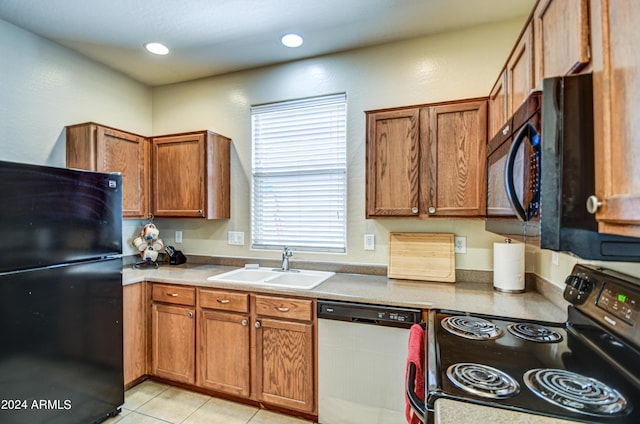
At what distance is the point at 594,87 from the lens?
725mm

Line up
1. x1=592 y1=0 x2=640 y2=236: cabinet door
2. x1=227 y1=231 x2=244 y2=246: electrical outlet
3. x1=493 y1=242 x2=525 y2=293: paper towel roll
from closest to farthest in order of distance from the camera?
x1=592 y1=0 x2=640 y2=236: cabinet door, x1=493 y1=242 x2=525 y2=293: paper towel roll, x1=227 y1=231 x2=244 y2=246: electrical outlet

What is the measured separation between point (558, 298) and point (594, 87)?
1.35m

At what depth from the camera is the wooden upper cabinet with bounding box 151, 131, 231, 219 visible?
2652 millimetres

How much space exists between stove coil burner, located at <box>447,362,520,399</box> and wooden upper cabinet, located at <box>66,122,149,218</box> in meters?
2.79

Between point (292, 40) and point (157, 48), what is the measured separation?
113cm

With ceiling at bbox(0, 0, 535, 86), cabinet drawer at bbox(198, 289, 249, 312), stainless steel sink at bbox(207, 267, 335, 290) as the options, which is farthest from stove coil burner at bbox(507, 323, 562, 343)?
ceiling at bbox(0, 0, 535, 86)

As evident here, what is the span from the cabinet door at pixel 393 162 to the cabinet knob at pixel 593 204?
4.44 ft

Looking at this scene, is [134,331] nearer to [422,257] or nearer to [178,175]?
[178,175]

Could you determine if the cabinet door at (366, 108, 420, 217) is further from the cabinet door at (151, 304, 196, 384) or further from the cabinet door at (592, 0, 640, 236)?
the cabinet door at (151, 304, 196, 384)

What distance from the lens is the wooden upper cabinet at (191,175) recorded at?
2652 millimetres

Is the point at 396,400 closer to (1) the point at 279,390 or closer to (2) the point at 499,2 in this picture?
(1) the point at 279,390

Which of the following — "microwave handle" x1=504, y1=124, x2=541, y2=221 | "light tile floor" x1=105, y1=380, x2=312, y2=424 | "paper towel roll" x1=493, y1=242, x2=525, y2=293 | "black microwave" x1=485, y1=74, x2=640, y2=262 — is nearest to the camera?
"black microwave" x1=485, y1=74, x2=640, y2=262

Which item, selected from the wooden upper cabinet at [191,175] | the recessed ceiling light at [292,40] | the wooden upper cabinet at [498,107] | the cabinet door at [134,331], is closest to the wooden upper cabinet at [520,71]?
the wooden upper cabinet at [498,107]

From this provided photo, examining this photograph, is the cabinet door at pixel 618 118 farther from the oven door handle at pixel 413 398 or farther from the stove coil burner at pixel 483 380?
the oven door handle at pixel 413 398
